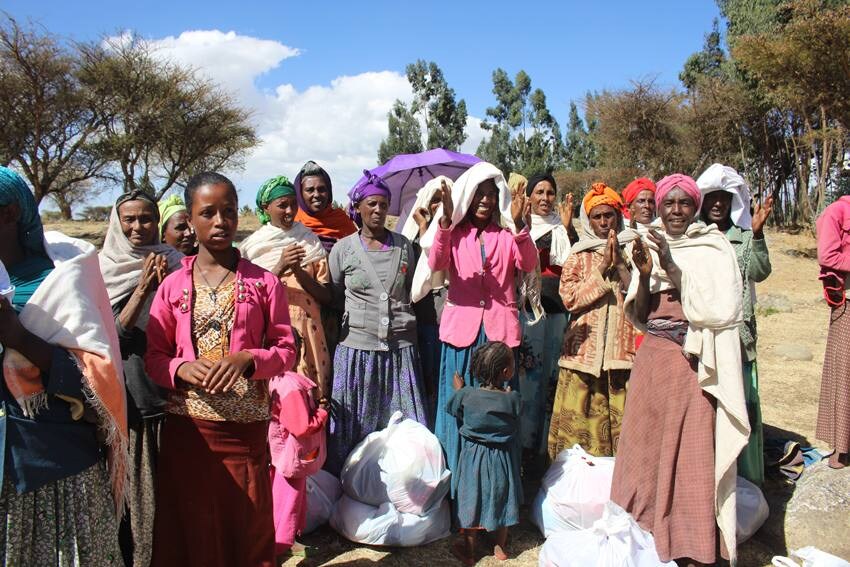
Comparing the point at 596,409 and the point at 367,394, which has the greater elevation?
the point at 367,394

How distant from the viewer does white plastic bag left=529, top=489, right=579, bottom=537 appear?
3678 mm

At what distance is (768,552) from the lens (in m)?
3.61

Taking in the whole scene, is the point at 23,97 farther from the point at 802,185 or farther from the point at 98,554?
the point at 802,185

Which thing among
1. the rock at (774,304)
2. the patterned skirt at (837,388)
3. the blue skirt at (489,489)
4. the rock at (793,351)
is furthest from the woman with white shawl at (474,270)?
the rock at (774,304)

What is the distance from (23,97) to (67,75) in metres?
1.64

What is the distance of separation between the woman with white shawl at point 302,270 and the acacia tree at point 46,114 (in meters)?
16.9

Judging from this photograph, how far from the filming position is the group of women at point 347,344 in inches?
82.4

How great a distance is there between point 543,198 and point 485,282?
1396 millimetres

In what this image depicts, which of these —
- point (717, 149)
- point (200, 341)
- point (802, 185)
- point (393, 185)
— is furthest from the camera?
point (717, 149)

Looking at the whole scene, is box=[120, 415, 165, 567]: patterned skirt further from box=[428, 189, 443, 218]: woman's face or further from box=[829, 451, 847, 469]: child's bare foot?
box=[829, 451, 847, 469]: child's bare foot

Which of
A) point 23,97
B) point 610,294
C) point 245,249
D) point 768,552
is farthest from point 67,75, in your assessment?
point 768,552

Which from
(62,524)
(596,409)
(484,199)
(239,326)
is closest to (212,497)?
(62,524)

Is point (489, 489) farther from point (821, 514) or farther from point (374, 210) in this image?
point (821, 514)

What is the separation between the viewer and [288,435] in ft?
11.1
